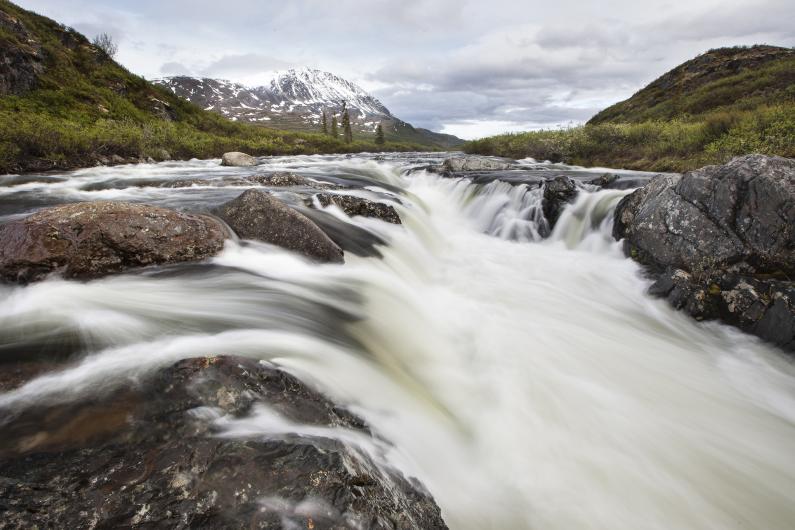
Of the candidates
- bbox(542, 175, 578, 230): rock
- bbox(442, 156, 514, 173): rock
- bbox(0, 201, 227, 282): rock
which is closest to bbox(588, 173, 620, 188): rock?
bbox(542, 175, 578, 230): rock

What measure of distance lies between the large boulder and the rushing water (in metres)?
0.34

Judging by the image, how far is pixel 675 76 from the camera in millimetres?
48188

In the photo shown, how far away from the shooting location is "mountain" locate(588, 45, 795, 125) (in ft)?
90.0

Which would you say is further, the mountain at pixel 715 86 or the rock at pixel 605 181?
the mountain at pixel 715 86

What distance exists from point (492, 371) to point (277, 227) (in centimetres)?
417

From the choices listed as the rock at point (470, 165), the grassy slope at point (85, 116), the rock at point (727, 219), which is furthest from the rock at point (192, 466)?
the rock at point (470, 165)

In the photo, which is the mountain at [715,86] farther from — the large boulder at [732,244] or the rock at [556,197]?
the large boulder at [732,244]

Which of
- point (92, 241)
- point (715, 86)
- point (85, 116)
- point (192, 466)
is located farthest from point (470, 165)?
point (715, 86)

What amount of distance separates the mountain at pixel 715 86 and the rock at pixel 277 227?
27291 millimetres

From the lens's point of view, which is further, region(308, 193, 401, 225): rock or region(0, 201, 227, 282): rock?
region(308, 193, 401, 225): rock

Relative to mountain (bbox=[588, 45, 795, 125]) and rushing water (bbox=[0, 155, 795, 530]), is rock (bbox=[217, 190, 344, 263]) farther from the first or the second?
mountain (bbox=[588, 45, 795, 125])

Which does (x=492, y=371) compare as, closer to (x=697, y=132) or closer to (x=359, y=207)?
(x=359, y=207)

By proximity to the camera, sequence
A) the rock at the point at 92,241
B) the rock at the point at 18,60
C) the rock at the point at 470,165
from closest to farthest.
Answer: the rock at the point at 92,241 → the rock at the point at 470,165 → the rock at the point at 18,60

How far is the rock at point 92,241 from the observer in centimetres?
456
